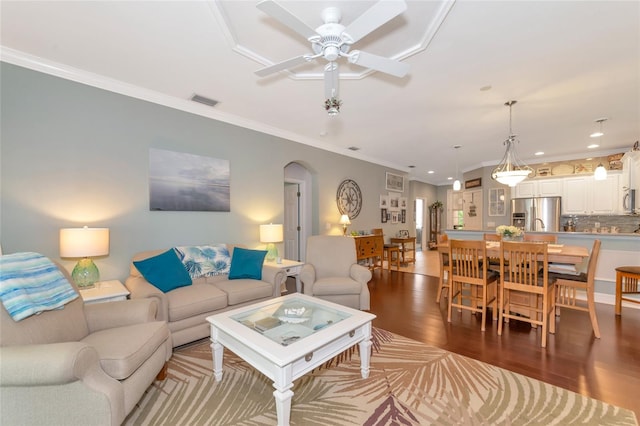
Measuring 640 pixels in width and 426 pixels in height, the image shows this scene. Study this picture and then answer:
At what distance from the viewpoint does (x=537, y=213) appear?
630 centimetres

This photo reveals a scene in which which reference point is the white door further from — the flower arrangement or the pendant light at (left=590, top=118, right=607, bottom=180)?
the pendant light at (left=590, top=118, right=607, bottom=180)

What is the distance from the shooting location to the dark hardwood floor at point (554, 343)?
205 cm

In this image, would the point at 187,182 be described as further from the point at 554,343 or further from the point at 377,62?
the point at 554,343

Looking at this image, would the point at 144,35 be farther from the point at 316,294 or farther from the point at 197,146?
the point at 316,294

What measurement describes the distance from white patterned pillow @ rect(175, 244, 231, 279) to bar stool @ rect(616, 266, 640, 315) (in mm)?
4914

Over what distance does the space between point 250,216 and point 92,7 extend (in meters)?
2.80

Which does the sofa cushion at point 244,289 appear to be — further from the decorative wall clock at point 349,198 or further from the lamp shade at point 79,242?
the decorative wall clock at point 349,198

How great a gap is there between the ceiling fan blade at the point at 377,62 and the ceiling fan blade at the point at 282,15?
36 cm

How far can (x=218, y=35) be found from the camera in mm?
2205

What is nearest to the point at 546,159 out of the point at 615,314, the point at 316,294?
the point at 615,314

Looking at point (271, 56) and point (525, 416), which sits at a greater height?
point (271, 56)

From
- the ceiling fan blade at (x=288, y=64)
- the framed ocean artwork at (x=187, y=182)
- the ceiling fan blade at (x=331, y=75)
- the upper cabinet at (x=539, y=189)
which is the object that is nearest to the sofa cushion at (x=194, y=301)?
the framed ocean artwork at (x=187, y=182)

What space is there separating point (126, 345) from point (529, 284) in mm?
3584

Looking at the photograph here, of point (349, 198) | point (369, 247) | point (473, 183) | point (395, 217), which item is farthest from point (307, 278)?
point (473, 183)
